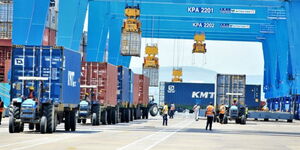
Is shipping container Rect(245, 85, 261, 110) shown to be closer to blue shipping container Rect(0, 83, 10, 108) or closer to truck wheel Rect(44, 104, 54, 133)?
blue shipping container Rect(0, 83, 10, 108)

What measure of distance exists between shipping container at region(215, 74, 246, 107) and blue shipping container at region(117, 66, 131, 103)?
30.6ft

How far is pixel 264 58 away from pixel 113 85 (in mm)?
54044

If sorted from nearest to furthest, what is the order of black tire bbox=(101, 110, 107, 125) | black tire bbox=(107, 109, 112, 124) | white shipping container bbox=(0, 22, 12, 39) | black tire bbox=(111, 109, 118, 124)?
black tire bbox=(101, 110, 107, 125)
black tire bbox=(107, 109, 112, 124)
black tire bbox=(111, 109, 118, 124)
white shipping container bbox=(0, 22, 12, 39)

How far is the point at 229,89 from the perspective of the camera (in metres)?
54.0

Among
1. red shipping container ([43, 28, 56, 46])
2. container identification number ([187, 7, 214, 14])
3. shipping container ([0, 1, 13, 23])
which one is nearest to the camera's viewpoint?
container identification number ([187, 7, 214, 14])

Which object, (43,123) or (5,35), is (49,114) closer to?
(43,123)

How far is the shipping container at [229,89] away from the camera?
52.4 meters

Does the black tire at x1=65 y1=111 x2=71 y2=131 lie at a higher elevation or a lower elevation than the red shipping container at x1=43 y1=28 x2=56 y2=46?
lower

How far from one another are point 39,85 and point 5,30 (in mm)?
47031

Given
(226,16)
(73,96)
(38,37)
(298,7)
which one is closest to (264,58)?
(226,16)

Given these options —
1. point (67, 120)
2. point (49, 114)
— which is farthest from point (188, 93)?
point (49, 114)

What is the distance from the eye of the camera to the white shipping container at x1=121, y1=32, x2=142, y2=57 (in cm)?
6107

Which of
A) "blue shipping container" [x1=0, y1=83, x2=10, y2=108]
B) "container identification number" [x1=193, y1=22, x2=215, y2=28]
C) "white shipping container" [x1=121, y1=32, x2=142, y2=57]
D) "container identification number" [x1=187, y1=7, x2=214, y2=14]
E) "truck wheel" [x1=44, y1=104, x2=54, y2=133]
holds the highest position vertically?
"container identification number" [x1=187, y1=7, x2=214, y2=14]

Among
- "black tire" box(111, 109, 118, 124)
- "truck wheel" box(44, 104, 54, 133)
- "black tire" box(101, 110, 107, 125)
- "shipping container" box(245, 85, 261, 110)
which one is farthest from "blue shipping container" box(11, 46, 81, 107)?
"shipping container" box(245, 85, 261, 110)
